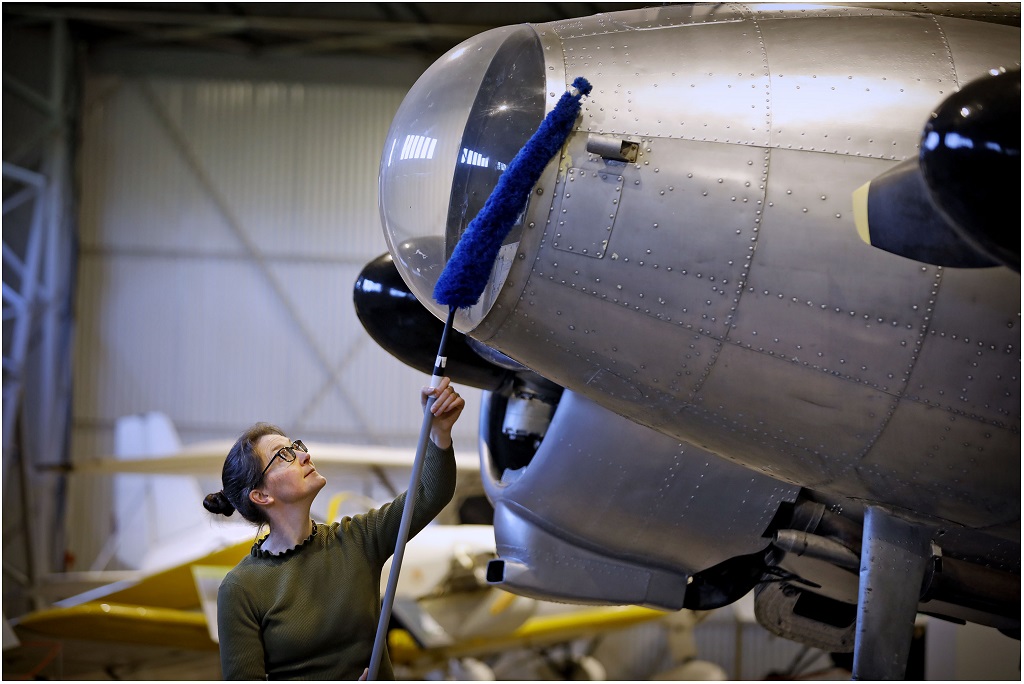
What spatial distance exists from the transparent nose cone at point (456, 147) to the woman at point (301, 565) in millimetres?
429

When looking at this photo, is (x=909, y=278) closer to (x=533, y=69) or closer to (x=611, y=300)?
(x=611, y=300)

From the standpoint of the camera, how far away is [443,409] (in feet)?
9.78

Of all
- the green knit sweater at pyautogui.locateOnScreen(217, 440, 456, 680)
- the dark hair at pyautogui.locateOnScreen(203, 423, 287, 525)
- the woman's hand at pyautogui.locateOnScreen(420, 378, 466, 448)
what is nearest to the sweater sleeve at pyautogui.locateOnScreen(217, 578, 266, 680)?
the green knit sweater at pyautogui.locateOnScreen(217, 440, 456, 680)

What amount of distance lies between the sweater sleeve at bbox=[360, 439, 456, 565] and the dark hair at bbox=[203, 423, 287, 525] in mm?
342

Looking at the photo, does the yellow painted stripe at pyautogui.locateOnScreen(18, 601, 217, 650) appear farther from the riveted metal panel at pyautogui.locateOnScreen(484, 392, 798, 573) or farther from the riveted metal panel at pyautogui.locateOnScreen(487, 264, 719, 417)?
the riveted metal panel at pyautogui.locateOnScreen(487, 264, 719, 417)

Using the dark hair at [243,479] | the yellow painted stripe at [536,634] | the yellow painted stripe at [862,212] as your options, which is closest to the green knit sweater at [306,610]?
the dark hair at [243,479]

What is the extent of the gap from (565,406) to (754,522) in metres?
0.88

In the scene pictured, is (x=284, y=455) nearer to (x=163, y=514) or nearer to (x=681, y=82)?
(x=681, y=82)

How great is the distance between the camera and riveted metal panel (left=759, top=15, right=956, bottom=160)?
2734mm

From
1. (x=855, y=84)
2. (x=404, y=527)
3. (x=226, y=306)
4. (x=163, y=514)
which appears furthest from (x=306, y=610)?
(x=226, y=306)

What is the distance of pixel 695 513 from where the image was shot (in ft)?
12.8

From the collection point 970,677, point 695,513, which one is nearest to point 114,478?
point 970,677

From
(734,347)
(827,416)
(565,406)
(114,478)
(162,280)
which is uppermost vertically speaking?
(734,347)

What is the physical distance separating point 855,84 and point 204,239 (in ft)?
51.2
